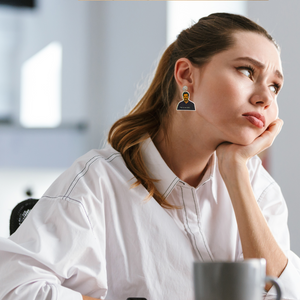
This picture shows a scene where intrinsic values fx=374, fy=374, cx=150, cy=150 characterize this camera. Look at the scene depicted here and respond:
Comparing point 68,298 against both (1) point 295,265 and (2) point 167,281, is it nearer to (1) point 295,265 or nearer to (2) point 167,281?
(2) point 167,281

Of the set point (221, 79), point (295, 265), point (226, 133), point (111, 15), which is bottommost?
point (295, 265)

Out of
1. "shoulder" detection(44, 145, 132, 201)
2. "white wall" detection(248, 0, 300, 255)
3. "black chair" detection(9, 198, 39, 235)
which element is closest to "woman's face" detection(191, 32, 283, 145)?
"shoulder" detection(44, 145, 132, 201)

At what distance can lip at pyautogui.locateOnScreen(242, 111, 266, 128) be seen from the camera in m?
1.03

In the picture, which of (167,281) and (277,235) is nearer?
(167,281)

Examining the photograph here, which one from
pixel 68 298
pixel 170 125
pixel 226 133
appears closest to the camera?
pixel 68 298

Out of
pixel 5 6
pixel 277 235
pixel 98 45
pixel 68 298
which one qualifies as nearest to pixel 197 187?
pixel 277 235

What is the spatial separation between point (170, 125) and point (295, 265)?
560mm

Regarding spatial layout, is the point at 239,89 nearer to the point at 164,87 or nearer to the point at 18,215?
the point at 164,87

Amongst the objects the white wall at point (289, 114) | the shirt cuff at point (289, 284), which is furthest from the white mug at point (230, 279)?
the white wall at point (289, 114)

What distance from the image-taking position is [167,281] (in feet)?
3.15

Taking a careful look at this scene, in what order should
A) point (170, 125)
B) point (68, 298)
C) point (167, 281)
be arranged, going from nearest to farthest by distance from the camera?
point (68, 298) < point (167, 281) < point (170, 125)

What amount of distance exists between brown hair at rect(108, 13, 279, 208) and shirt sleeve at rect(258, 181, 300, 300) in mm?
359

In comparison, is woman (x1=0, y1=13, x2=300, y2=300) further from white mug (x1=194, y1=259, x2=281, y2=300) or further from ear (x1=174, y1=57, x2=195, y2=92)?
white mug (x1=194, y1=259, x2=281, y2=300)

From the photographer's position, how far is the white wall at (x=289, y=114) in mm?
1807
